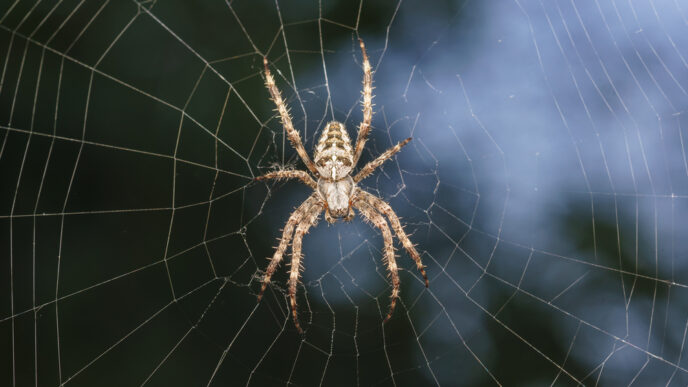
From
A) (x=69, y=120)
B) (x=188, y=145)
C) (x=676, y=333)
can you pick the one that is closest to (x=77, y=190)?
(x=69, y=120)

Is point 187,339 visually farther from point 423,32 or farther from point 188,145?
point 423,32

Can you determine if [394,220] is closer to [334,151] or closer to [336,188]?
[336,188]

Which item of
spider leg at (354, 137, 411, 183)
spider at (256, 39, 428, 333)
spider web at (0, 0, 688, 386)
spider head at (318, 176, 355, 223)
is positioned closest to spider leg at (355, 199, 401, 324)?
spider at (256, 39, 428, 333)

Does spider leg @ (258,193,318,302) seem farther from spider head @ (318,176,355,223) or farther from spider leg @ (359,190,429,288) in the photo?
spider leg @ (359,190,429,288)

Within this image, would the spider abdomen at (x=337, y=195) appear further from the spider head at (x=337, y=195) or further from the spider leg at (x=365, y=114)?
the spider leg at (x=365, y=114)

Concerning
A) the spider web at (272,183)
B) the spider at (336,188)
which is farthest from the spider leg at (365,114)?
the spider web at (272,183)
